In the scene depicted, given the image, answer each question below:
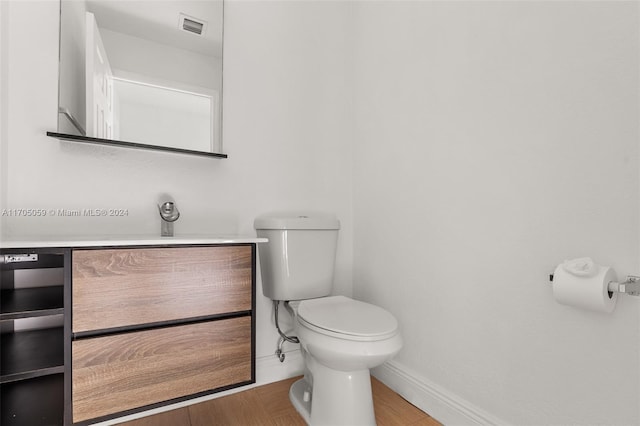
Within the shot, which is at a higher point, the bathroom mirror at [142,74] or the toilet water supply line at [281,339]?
the bathroom mirror at [142,74]

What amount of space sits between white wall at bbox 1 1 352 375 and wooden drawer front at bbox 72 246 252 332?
37cm

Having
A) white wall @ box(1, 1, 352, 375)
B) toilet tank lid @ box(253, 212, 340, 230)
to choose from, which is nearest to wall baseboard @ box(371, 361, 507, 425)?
white wall @ box(1, 1, 352, 375)

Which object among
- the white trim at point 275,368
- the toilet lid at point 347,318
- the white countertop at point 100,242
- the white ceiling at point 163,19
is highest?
the white ceiling at point 163,19

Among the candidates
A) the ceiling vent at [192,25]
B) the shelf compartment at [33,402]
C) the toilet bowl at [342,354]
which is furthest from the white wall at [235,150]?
the shelf compartment at [33,402]

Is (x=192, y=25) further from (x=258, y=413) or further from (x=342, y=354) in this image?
(x=258, y=413)

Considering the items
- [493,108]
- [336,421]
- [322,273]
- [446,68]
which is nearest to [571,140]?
[493,108]

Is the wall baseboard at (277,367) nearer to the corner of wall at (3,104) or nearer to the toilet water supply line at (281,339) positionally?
the toilet water supply line at (281,339)

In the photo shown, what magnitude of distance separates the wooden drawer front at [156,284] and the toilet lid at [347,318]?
0.91 ft

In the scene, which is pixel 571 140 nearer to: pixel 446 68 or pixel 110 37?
pixel 446 68

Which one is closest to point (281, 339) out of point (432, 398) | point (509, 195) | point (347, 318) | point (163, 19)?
point (347, 318)

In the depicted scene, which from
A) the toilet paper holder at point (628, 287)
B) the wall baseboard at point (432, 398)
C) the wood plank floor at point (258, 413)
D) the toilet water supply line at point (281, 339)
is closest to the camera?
the toilet paper holder at point (628, 287)

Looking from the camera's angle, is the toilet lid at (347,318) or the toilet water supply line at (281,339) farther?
the toilet water supply line at (281,339)

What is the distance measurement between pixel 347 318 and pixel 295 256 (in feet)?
1.35

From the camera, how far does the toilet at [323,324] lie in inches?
46.5
